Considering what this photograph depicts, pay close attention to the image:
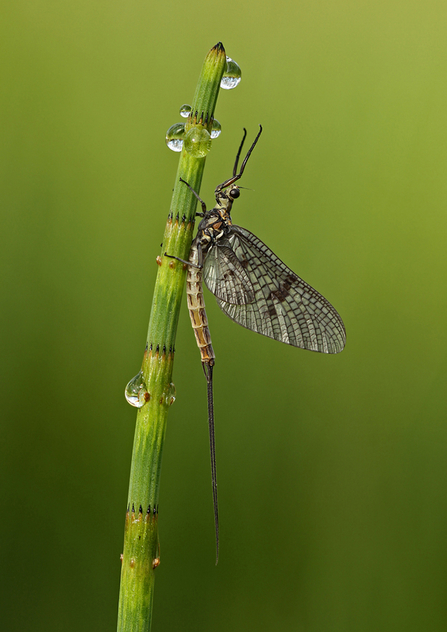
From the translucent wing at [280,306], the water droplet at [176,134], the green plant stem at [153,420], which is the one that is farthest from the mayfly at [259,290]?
the green plant stem at [153,420]

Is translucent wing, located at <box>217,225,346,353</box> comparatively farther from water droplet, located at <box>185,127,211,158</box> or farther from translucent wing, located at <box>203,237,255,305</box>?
water droplet, located at <box>185,127,211,158</box>

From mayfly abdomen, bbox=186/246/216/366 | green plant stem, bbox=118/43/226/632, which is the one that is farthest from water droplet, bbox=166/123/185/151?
mayfly abdomen, bbox=186/246/216/366

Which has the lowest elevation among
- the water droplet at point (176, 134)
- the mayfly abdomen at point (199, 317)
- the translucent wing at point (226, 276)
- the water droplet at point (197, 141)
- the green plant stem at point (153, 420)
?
the green plant stem at point (153, 420)

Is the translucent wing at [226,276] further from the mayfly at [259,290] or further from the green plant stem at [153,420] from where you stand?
the green plant stem at [153,420]

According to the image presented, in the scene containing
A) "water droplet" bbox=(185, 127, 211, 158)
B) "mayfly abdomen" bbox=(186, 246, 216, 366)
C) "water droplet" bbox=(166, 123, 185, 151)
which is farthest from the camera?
"mayfly abdomen" bbox=(186, 246, 216, 366)

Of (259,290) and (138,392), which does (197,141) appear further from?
(259,290)

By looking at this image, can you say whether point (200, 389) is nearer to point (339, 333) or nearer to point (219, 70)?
point (339, 333)

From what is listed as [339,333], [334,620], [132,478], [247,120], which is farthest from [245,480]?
[247,120]
